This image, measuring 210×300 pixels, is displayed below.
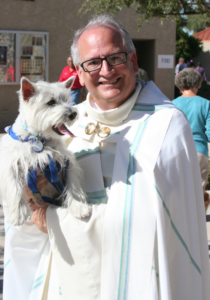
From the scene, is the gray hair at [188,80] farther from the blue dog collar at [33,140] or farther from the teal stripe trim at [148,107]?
the blue dog collar at [33,140]

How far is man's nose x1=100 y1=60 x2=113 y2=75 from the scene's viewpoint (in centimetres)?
217

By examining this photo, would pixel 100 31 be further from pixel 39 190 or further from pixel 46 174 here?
pixel 39 190

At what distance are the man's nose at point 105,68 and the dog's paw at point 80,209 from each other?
0.85m

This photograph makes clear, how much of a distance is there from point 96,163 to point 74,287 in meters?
0.76

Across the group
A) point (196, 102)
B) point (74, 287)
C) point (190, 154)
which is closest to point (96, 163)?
point (190, 154)

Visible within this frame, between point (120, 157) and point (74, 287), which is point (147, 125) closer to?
point (120, 157)

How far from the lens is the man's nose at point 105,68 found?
217 centimetres

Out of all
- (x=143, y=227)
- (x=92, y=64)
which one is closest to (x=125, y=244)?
(x=143, y=227)

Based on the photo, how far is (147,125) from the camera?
2117 millimetres

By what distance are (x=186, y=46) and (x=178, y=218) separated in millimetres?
29995

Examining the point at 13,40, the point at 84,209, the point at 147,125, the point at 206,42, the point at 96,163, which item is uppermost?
the point at 206,42

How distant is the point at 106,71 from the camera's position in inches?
85.5

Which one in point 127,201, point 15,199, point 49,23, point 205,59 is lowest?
point 15,199

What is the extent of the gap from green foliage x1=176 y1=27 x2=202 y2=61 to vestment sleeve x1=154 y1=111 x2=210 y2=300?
28618 mm
